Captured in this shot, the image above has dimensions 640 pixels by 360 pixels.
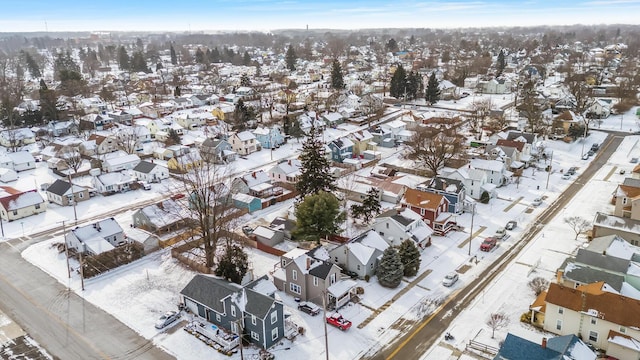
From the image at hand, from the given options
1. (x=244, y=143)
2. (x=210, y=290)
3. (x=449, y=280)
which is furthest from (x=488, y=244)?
(x=244, y=143)

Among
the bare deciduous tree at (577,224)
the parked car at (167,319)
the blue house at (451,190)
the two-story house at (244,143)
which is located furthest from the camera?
the two-story house at (244,143)

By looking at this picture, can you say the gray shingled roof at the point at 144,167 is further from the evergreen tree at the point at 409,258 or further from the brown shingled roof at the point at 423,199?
the evergreen tree at the point at 409,258

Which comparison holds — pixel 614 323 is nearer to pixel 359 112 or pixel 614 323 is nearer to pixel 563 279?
pixel 563 279

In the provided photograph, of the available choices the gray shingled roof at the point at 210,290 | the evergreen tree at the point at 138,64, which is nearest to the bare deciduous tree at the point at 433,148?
the gray shingled roof at the point at 210,290

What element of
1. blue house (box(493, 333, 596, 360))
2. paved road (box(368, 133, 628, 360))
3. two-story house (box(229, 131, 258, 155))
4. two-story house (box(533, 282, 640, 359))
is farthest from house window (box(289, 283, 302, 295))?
two-story house (box(229, 131, 258, 155))

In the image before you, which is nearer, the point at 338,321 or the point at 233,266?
the point at 338,321

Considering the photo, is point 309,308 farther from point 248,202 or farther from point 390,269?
point 248,202

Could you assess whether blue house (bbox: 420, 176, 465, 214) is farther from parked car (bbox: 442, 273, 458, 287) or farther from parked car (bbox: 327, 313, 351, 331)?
parked car (bbox: 327, 313, 351, 331)
